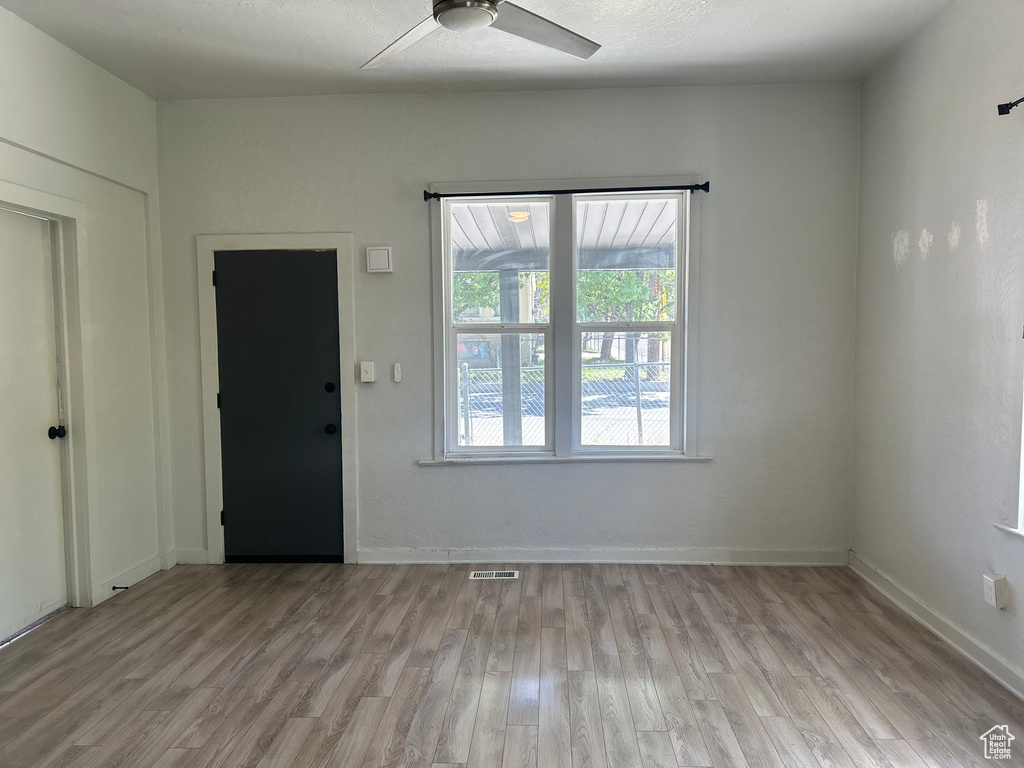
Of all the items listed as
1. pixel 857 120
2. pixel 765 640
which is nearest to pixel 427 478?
pixel 765 640

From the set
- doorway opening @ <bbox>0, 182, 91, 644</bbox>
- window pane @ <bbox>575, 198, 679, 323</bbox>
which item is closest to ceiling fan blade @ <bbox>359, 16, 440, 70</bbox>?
window pane @ <bbox>575, 198, 679, 323</bbox>

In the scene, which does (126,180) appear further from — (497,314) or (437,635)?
(437,635)

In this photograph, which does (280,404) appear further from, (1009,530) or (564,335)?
(1009,530)

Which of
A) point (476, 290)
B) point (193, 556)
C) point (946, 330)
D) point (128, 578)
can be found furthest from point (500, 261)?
point (128, 578)

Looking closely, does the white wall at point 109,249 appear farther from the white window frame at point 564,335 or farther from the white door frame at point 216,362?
the white window frame at point 564,335

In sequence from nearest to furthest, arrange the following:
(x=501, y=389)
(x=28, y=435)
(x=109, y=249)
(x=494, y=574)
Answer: (x=28, y=435) < (x=109, y=249) < (x=494, y=574) < (x=501, y=389)

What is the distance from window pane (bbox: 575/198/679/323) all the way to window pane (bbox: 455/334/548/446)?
0.45m

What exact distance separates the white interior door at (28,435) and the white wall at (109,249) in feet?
0.53

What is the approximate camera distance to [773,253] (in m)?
3.62

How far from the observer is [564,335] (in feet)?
12.3

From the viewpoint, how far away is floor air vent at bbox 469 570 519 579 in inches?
141

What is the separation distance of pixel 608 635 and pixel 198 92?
395cm

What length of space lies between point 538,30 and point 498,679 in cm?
258

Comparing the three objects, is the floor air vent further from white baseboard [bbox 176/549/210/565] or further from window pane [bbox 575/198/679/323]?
white baseboard [bbox 176/549/210/565]
